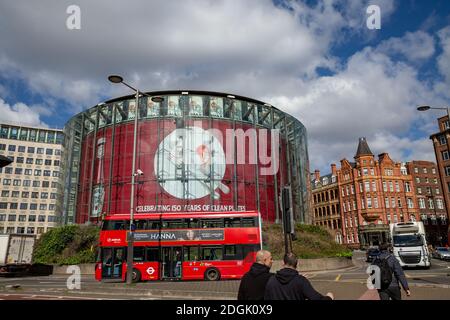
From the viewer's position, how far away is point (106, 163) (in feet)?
137

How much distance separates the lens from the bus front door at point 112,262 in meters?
21.6

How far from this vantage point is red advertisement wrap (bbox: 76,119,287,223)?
38.7 metres

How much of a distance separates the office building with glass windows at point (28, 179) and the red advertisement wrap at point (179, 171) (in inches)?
2418

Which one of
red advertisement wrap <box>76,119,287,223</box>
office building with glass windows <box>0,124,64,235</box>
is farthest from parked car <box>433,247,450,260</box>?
office building with glass windows <box>0,124,64,235</box>

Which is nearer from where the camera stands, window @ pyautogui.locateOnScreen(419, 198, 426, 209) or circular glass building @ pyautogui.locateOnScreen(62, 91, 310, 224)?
circular glass building @ pyautogui.locateOnScreen(62, 91, 310, 224)

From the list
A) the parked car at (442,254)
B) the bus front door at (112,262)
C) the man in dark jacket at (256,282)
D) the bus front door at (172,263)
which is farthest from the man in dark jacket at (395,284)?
the parked car at (442,254)

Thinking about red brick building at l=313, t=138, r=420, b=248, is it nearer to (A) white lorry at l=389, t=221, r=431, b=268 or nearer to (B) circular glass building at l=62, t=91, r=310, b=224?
(B) circular glass building at l=62, t=91, r=310, b=224

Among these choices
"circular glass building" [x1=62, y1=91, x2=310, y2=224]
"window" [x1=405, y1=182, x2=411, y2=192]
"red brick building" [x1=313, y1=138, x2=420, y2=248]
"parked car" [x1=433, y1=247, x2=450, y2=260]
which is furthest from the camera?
"window" [x1=405, y1=182, x2=411, y2=192]

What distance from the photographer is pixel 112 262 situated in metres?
21.7

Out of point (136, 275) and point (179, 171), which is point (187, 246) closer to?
point (136, 275)

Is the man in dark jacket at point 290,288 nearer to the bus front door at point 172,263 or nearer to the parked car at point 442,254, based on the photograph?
the bus front door at point 172,263

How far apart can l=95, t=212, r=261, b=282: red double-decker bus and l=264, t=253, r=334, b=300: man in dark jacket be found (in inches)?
700
